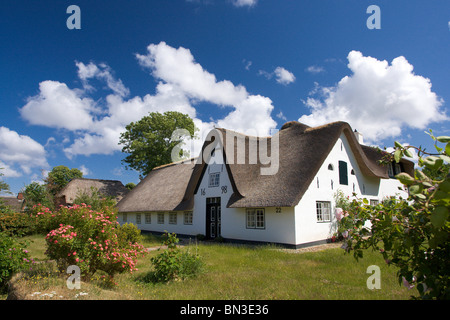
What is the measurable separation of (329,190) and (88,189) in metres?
30.1

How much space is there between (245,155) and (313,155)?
175 inches

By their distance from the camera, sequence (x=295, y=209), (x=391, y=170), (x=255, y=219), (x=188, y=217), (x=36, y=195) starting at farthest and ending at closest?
(x=36, y=195) → (x=391, y=170) → (x=188, y=217) → (x=255, y=219) → (x=295, y=209)

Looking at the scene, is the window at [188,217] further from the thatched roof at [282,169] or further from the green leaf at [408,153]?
the green leaf at [408,153]

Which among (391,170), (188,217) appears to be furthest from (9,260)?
(391,170)

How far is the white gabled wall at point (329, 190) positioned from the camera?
45.2ft

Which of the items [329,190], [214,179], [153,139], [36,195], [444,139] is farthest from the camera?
[153,139]

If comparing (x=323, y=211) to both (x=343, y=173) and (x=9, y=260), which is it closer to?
(x=343, y=173)

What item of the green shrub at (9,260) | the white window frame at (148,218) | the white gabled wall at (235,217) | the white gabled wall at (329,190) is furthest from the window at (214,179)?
the green shrub at (9,260)

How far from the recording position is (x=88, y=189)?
34.2 metres

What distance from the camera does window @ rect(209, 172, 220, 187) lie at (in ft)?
57.6

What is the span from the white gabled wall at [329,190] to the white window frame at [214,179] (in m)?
5.87

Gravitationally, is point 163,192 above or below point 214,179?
below

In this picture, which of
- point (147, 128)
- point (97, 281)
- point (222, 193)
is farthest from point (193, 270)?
point (147, 128)

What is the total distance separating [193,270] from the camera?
8.13 m
